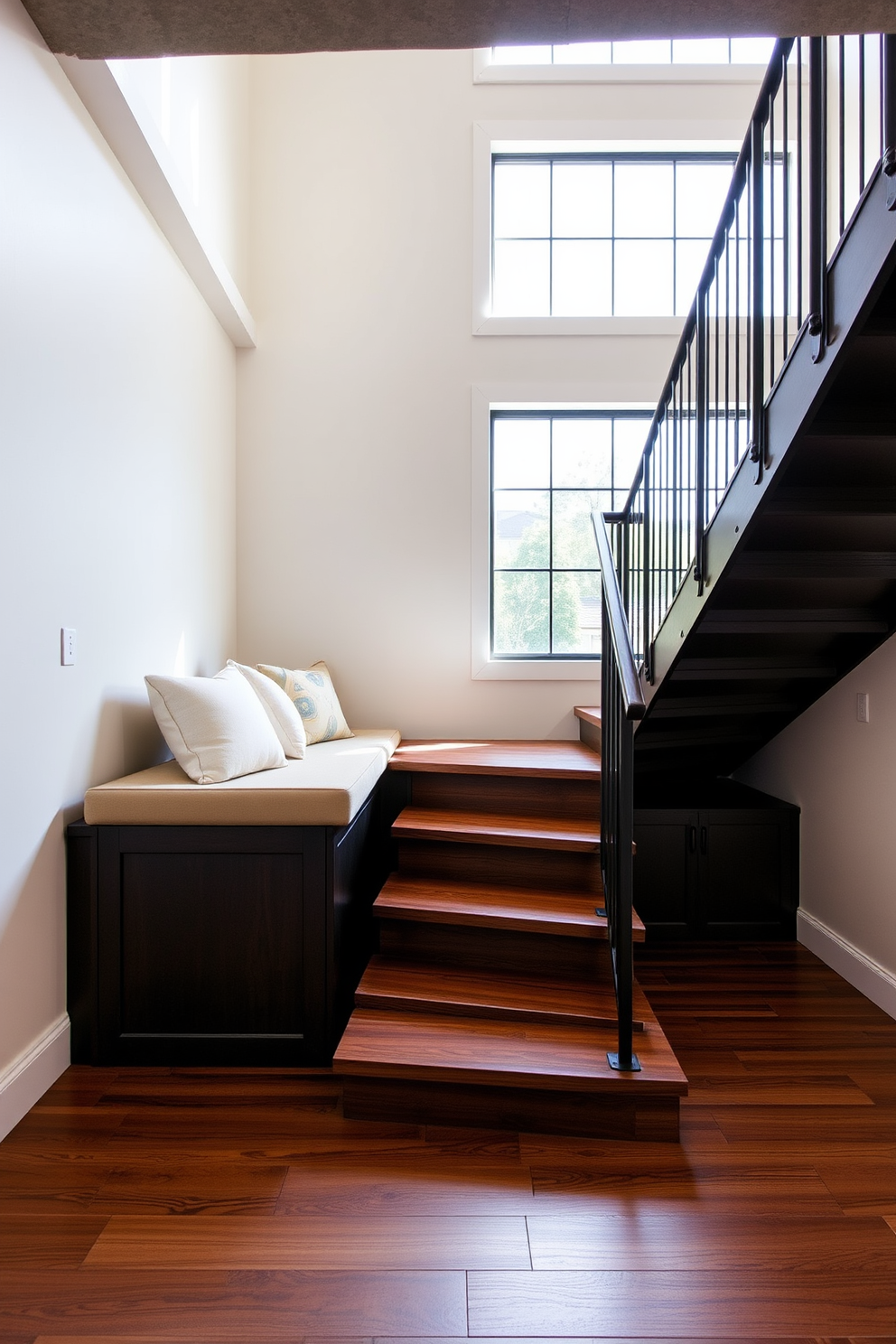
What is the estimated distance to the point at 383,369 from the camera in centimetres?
395

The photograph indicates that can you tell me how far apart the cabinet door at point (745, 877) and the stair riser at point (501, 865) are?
0.78 metres

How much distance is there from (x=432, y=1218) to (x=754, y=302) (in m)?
2.31

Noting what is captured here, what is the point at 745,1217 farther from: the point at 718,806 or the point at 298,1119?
the point at 718,806

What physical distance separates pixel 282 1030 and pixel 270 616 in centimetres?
225

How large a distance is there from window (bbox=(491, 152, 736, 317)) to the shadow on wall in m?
2.77

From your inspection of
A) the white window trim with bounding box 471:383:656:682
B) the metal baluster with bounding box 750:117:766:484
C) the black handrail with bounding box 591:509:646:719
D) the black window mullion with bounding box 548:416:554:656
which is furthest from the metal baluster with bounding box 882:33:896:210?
the black window mullion with bounding box 548:416:554:656

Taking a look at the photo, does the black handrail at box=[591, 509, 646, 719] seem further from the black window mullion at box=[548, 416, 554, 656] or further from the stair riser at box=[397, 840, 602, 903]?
the black window mullion at box=[548, 416, 554, 656]

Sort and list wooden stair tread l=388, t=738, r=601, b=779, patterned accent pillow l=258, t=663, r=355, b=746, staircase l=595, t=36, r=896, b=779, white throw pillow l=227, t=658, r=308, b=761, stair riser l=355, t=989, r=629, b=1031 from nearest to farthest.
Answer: staircase l=595, t=36, r=896, b=779 → stair riser l=355, t=989, r=629, b=1031 → white throw pillow l=227, t=658, r=308, b=761 → wooden stair tread l=388, t=738, r=601, b=779 → patterned accent pillow l=258, t=663, r=355, b=746

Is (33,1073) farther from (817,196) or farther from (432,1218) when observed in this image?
(817,196)

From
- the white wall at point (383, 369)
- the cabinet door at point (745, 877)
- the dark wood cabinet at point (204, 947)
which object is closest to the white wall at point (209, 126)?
the white wall at point (383, 369)

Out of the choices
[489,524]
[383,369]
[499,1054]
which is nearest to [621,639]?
[499,1054]

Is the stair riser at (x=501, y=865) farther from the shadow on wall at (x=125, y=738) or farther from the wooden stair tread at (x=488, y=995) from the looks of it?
the shadow on wall at (x=125, y=738)

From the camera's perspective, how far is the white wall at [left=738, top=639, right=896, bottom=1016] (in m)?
2.66

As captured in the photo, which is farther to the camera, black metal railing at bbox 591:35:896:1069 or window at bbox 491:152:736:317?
window at bbox 491:152:736:317
